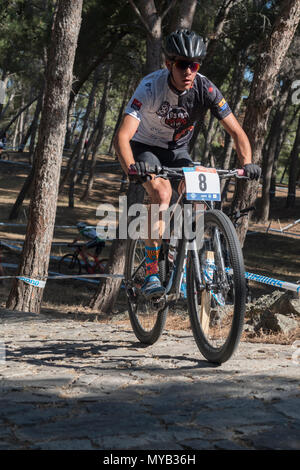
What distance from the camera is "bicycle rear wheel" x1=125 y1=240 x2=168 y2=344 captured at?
5.30 meters

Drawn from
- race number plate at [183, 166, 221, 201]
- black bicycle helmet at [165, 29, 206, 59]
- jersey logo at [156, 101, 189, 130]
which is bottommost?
race number plate at [183, 166, 221, 201]

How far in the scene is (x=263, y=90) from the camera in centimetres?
916

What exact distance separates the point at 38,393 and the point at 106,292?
8481mm

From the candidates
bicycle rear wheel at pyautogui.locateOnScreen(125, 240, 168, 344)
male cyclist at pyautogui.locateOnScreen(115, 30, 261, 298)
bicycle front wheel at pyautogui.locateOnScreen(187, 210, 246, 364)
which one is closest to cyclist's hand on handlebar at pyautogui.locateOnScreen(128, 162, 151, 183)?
male cyclist at pyautogui.locateOnScreen(115, 30, 261, 298)

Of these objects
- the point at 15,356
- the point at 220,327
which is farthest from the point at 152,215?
the point at 15,356

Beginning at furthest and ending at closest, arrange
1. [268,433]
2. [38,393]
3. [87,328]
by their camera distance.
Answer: [87,328] → [38,393] → [268,433]

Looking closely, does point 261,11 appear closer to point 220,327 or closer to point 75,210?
point 75,210

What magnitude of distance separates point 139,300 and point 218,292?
57.8 inches

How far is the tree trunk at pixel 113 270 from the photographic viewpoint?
11211 millimetres

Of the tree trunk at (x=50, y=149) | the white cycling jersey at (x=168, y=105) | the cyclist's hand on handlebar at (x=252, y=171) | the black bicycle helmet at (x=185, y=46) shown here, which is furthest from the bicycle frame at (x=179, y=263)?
the tree trunk at (x=50, y=149)

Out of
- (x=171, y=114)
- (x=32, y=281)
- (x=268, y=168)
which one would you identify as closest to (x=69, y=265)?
(x=32, y=281)

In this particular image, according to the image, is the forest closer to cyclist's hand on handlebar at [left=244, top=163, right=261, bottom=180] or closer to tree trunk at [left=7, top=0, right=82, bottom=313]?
tree trunk at [left=7, top=0, right=82, bottom=313]

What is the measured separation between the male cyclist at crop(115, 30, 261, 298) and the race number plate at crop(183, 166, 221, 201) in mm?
312
